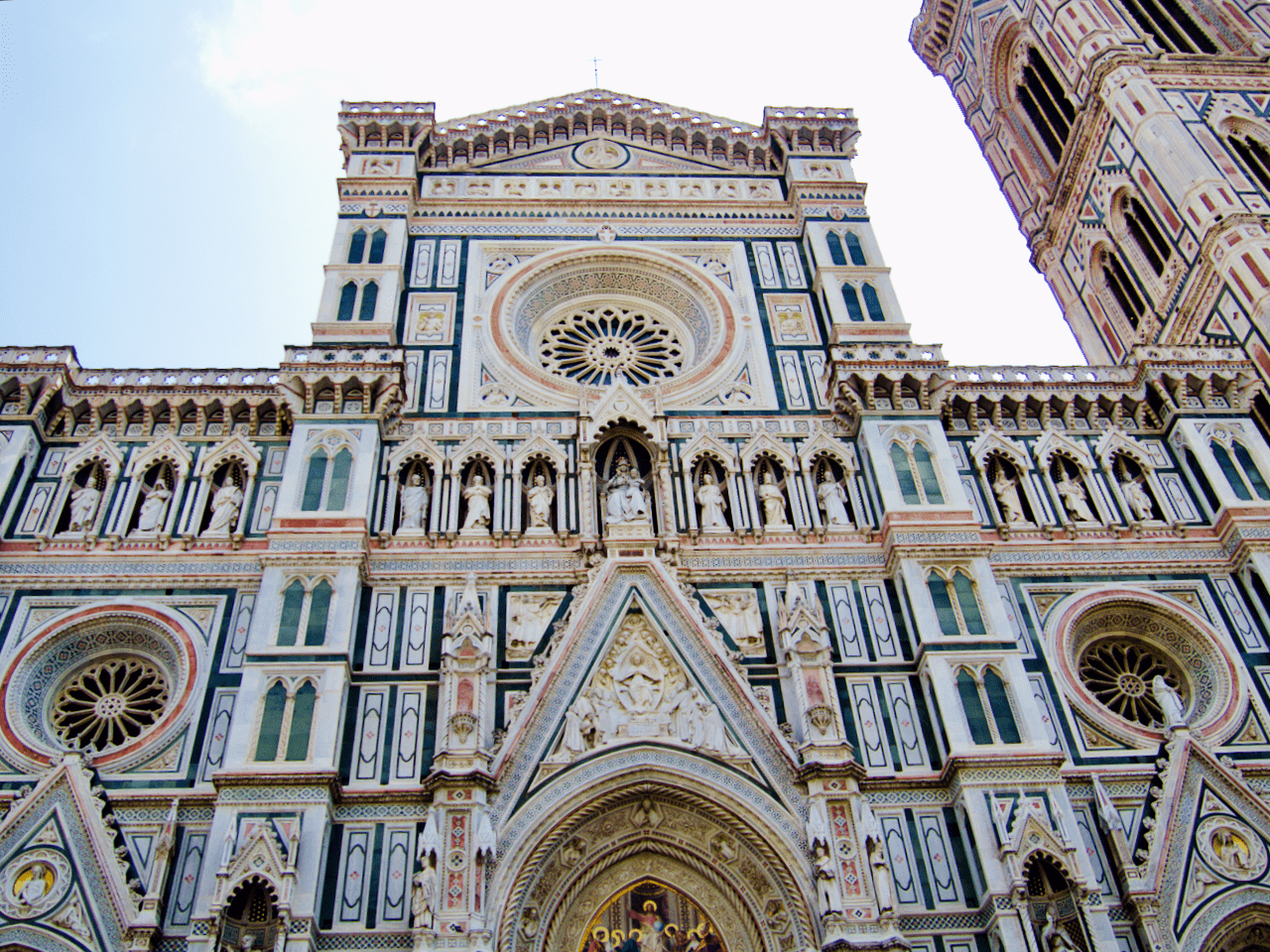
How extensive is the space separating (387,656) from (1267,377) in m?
14.2

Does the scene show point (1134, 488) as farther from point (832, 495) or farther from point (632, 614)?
point (632, 614)

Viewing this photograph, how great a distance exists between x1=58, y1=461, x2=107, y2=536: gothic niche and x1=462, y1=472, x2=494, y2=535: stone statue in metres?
4.87

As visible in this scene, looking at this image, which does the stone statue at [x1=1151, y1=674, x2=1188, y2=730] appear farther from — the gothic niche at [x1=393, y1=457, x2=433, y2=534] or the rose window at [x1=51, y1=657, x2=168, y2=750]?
the rose window at [x1=51, y1=657, x2=168, y2=750]

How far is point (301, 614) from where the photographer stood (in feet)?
46.3

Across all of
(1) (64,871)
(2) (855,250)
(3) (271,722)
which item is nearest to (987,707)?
(3) (271,722)

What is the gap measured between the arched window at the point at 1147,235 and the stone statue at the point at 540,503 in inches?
538

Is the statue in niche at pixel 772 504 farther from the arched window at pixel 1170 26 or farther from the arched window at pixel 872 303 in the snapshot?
the arched window at pixel 1170 26

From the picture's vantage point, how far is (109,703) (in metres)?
14.1

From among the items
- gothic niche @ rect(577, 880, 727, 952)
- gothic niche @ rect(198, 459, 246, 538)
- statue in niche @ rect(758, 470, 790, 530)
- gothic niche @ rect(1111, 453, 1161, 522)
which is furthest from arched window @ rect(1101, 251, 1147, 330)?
gothic niche @ rect(198, 459, 246, 538)

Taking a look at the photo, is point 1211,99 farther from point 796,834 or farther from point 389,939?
point 389,939

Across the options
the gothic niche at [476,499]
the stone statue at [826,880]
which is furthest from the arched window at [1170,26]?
the stone statue at [826,880]

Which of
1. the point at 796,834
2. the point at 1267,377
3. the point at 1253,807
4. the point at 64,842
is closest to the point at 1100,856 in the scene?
the point at 1253,807

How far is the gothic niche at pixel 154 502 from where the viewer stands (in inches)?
603

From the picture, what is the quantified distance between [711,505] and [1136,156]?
13.1 meters
